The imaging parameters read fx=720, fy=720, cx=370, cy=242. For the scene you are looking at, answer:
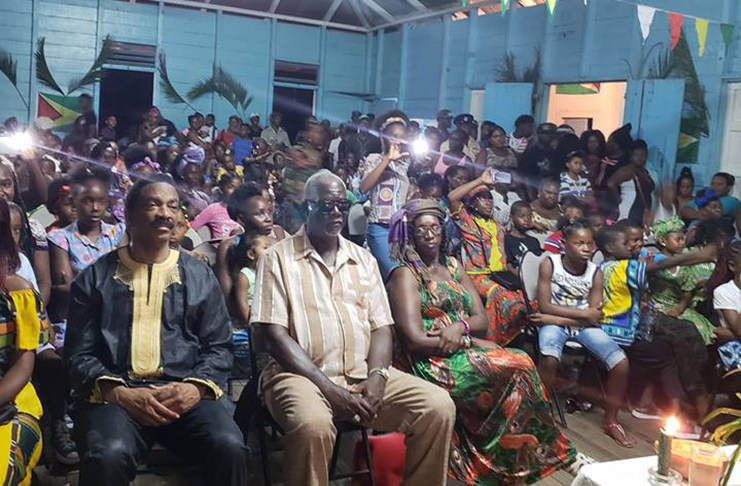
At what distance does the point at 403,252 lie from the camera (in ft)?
11.4

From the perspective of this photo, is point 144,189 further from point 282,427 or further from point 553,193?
point 553,193

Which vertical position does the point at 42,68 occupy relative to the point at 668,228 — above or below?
above

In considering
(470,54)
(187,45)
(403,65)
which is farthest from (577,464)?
(187,45)

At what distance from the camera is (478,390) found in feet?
10.5

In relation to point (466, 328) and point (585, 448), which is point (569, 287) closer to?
point (585, 448)

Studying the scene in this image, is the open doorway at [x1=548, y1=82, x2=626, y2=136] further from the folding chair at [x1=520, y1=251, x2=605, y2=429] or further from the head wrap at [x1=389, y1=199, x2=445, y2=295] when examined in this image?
the head wrap at [x1=389, y1=199, x2=445, y2=295]

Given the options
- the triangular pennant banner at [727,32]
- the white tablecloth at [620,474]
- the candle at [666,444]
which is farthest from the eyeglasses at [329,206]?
the triangular pennant banner at [727,32]

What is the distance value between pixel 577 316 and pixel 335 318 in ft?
5.85

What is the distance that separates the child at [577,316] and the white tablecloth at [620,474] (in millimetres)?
1824

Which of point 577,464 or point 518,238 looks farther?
point 518,238

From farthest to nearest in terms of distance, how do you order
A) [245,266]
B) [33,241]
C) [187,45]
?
1. [187,45]
2. [245,266]
3. [33,241]

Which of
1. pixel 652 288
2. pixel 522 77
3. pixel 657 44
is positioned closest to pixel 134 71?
pixel 522 77

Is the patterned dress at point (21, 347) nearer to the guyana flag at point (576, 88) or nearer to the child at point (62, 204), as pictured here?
the child at point (62, 204)

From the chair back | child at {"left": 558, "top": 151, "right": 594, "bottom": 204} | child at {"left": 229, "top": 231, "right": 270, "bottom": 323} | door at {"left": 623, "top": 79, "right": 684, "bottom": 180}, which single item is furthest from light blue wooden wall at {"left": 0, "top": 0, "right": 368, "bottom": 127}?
the chair back
